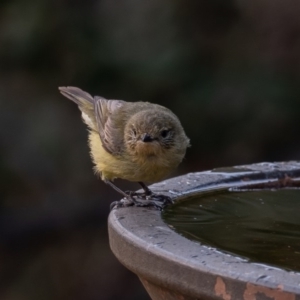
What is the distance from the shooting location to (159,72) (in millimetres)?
8750

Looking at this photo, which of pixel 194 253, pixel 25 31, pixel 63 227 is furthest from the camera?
pixel 63 227

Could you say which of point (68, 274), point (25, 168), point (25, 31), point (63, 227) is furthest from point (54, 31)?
point (68, 274)

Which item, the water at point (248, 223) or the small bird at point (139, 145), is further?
the small bird at point (139, 145)

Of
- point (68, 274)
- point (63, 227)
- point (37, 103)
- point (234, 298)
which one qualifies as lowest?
point (68, 274)

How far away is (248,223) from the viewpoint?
3963 millimetres

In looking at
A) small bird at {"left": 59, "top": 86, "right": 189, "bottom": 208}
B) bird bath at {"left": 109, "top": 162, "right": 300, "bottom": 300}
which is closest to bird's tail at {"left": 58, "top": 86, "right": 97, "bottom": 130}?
small bird at {"left": 59, "top": 86, "right": 189, "bottom": 208}

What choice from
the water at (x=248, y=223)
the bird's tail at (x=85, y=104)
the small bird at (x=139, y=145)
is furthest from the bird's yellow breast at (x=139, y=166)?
Answer: the bird's tail at (x=85, y=104)

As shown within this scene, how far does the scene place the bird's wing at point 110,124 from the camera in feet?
17.5

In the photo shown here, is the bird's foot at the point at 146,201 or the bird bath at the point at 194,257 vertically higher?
the bird bath at the point at 194,257

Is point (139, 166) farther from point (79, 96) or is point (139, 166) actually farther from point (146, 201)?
point (79, 96)

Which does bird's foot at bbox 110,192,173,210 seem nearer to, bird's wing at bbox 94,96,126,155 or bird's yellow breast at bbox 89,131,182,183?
bird's yellow breast at bbox 89,131,182,183

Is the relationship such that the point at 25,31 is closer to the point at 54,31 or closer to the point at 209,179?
the point at 54,31

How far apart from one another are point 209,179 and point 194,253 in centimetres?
174

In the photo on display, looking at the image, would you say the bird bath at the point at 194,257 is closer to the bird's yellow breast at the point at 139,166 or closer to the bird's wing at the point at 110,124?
the bird's yellow breast at the point at 139,166
